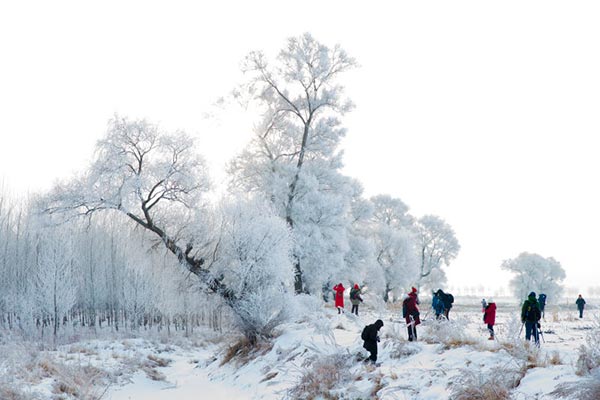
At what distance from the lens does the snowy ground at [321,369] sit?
391 inches

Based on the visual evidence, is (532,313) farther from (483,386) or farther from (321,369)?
(321,369)

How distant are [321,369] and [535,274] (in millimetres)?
66875

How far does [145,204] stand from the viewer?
20641 mm

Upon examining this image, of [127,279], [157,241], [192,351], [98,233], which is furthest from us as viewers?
[98,233]

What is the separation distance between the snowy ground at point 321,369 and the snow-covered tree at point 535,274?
189 feet

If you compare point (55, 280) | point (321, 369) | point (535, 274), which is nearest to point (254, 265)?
point (321, 369)

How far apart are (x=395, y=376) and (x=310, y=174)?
18.6 metres

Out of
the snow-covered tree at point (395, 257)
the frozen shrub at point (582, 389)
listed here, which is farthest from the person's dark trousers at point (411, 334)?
the snow-covered tree at point (395, 257)

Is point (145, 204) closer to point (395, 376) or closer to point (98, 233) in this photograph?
point (395, 376)

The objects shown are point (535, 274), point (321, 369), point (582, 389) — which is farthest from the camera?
point (535, 274)

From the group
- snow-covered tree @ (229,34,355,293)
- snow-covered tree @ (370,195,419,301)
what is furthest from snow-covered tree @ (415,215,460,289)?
snow-covered tree @ (229,34,355,293)

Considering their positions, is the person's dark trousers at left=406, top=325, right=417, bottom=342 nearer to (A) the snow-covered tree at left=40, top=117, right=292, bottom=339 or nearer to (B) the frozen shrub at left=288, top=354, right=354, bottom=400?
(B) the frozen shrub at left=288, top=354, right=354, bottom=400

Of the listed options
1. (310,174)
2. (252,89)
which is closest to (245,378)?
(310,174)

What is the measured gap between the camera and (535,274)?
71.9 metres
